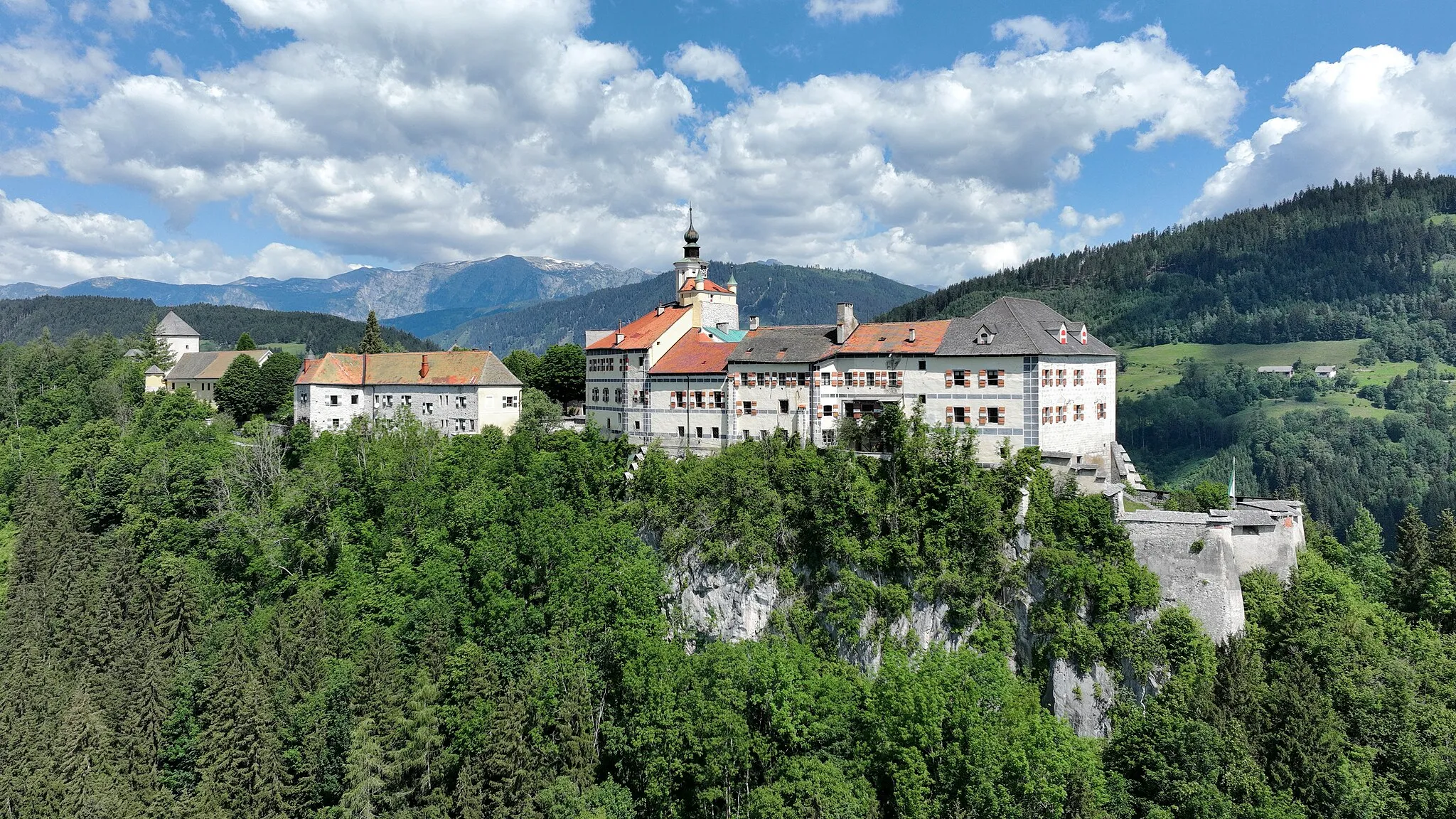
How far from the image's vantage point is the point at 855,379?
56344 mm

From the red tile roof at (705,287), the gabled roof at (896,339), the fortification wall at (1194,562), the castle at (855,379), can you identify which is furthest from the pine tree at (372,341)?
the fortification wall at (1194,562)

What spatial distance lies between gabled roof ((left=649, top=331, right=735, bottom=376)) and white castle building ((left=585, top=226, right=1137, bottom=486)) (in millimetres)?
123

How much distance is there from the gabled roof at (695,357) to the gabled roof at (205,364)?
6104cm

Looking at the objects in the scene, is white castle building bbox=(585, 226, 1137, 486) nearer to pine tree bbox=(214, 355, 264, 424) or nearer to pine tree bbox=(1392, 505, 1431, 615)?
pine tree bbox=(1392, 505, 1431, 615)

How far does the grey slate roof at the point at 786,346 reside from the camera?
57.5 m

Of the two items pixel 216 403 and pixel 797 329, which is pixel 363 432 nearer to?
pixel 797 329

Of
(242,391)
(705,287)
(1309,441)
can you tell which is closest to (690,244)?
(705,287)

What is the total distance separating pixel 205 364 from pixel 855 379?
90.9m

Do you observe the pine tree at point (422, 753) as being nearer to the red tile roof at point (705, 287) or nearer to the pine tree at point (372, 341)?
the red tile roof at point (705, 287)

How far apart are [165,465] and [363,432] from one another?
1821 cm

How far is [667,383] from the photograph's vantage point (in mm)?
64625

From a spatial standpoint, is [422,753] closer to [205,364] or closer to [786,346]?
[786,346]

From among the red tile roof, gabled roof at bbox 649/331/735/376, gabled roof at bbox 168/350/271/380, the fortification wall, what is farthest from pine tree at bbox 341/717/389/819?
gabled roof at bbox 168/350/271/380

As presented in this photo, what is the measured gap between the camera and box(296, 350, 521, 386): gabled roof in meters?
76.7
